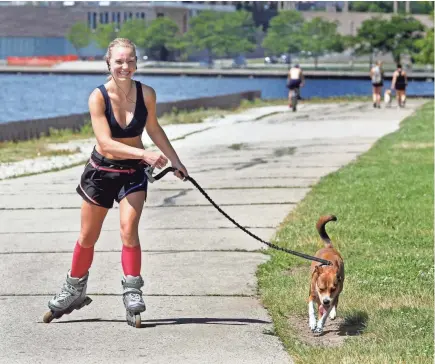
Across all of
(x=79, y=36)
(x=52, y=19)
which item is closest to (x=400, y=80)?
(x=79, y=36)

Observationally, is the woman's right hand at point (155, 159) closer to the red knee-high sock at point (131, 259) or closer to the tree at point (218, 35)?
the red knee-high sock at point (131, 259)

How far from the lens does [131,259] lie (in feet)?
26.0

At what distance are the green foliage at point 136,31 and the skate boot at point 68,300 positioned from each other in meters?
153

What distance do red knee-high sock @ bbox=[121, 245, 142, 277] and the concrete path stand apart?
367 mm

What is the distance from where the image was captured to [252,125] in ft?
107

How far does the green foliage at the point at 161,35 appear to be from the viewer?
16432 cm

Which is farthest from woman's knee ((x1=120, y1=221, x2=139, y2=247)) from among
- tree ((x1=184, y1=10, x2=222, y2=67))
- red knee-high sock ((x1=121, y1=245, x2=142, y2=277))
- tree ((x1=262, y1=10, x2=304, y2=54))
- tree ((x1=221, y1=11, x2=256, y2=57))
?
tree ((x1=262, y1=10, x2=304, y2=54))

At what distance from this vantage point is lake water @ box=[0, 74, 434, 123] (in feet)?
265

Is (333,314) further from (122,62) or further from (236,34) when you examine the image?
(236,34)

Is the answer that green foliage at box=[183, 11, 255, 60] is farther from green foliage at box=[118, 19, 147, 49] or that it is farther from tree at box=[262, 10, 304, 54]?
green foliage at box=[118, 19, 147, 49]

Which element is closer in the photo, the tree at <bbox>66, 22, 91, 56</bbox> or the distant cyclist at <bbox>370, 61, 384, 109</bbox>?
the distant cyclist at <bbox>370, 61, 384, 109</bbox>

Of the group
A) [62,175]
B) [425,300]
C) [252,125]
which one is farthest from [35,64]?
[425,300]

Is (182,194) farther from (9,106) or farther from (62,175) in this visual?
(9,106)

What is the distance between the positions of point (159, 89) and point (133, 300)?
338 feet
